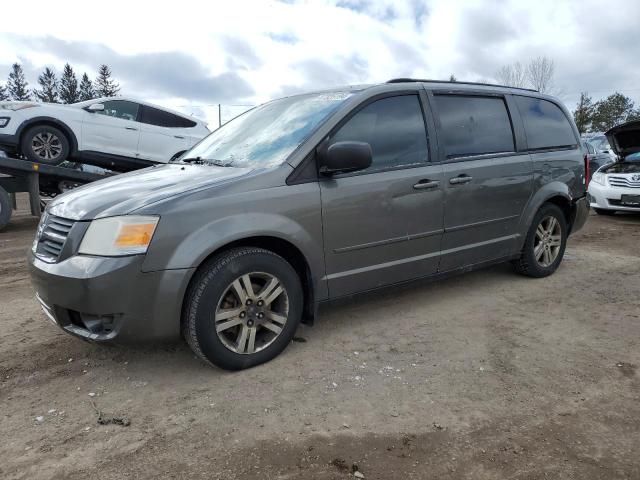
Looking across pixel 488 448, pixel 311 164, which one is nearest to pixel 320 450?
pixel 488 448

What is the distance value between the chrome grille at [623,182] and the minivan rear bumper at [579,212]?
511 cm

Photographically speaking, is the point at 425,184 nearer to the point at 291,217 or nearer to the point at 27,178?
the point at 291,217

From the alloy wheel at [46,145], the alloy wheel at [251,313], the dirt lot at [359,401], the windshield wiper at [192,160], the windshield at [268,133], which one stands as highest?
the alloy wheel at [46,145]

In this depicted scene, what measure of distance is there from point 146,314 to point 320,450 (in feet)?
4.00

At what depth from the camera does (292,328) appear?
3352 millimetres

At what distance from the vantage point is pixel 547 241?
5.14m

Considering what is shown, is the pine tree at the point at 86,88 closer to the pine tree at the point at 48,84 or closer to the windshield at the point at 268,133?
the pine tree at the point at 48,84

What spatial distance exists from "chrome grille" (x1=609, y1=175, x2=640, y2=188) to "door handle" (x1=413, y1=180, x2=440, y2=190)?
7519mm

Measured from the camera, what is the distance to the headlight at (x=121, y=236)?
2.79m

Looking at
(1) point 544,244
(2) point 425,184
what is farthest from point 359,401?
(1) point 544,244

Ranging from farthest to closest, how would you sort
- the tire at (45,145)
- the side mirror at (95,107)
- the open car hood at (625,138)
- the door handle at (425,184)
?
the side mirror at (95,107), the open car hood at (625,138), the tire at (45,145), the door handle at (425,184)

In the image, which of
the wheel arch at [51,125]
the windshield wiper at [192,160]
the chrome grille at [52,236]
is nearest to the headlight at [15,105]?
the wheel arch at [51,125]

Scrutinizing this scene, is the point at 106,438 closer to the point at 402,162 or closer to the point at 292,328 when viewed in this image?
the point at 292,328

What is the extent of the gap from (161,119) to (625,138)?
29.5 feet
